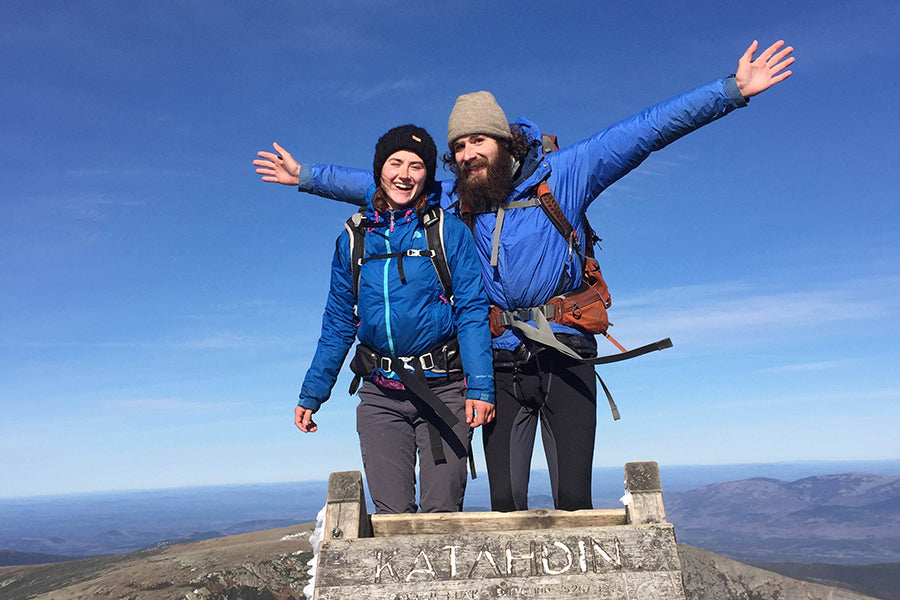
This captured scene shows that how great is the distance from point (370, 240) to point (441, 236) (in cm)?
75

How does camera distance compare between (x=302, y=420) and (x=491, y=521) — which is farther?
(x=302, y=420)

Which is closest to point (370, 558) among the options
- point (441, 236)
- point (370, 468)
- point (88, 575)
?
point (370, 468)

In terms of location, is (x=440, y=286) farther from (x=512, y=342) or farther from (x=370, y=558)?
(x=370, y=558)

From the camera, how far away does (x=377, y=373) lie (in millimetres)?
6789

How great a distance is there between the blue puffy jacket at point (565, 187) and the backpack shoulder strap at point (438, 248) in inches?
23.4

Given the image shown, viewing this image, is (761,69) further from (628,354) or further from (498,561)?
(498,561)

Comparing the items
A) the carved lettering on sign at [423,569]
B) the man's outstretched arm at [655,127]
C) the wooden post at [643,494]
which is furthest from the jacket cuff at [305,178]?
the wooden post at [643,494]

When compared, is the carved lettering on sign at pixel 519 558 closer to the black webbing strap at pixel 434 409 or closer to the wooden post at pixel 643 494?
the wooden post at pixel 643 494

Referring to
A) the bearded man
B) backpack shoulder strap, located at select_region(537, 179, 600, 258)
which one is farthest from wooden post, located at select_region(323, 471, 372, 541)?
backpack shoulder strap, located at select_region(537, 179, 600, 258)

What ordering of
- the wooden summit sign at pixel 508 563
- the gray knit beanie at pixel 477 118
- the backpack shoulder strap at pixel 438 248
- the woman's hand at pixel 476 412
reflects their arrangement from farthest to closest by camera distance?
the gray knit beanie at pixel 477 118, the backpack shoulder strap at pixel 438 248, the woman's hand at pixel 476 412, the wooden summit sign at pixel 508 563

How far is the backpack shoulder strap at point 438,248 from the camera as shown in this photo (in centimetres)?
656

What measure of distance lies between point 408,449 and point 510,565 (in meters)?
2.05

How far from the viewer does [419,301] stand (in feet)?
21.3

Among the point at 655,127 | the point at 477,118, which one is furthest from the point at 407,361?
the point at 655,127
